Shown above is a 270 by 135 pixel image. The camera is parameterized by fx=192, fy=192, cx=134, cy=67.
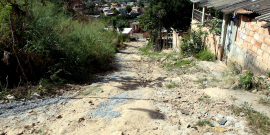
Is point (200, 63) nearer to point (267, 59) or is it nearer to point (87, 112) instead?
point (267, 59)

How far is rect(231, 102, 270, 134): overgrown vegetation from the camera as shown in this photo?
298 centimetres

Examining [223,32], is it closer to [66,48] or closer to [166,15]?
[66,48]

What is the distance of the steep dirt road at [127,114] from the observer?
3250 millimetres

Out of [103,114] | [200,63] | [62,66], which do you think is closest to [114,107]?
[103,114]

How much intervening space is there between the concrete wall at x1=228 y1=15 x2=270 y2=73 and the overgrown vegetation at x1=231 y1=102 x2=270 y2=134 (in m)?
2.08

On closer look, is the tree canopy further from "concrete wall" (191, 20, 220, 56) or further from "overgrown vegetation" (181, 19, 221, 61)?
"concrete wall" (191, 20, 220, 56)

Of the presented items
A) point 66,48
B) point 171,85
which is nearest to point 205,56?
point 171,85

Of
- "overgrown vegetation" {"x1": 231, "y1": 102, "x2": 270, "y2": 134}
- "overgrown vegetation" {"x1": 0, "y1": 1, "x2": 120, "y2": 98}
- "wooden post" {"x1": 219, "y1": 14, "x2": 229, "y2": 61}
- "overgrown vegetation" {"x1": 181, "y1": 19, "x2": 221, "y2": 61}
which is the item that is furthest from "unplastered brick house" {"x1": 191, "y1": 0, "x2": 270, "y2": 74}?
"overgrown vegetation" {"x1": 0, "y1": 1, "x2": 120, "y2": 98}

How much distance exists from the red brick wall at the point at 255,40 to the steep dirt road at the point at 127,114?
190 centimetres

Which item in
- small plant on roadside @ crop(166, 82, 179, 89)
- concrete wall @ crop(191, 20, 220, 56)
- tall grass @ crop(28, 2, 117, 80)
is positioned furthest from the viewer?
concrete wall @ crop(191, 20, 220, 56)

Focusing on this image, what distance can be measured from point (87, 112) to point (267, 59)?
186 inches

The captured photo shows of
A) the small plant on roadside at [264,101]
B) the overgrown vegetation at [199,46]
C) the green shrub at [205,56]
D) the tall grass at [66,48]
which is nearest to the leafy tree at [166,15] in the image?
the overgrown vegetation at [199,46]

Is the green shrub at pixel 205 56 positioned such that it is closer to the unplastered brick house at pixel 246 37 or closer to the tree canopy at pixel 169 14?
the unplastered brick house at pixel 246 37

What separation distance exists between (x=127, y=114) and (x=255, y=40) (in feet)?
14.6
